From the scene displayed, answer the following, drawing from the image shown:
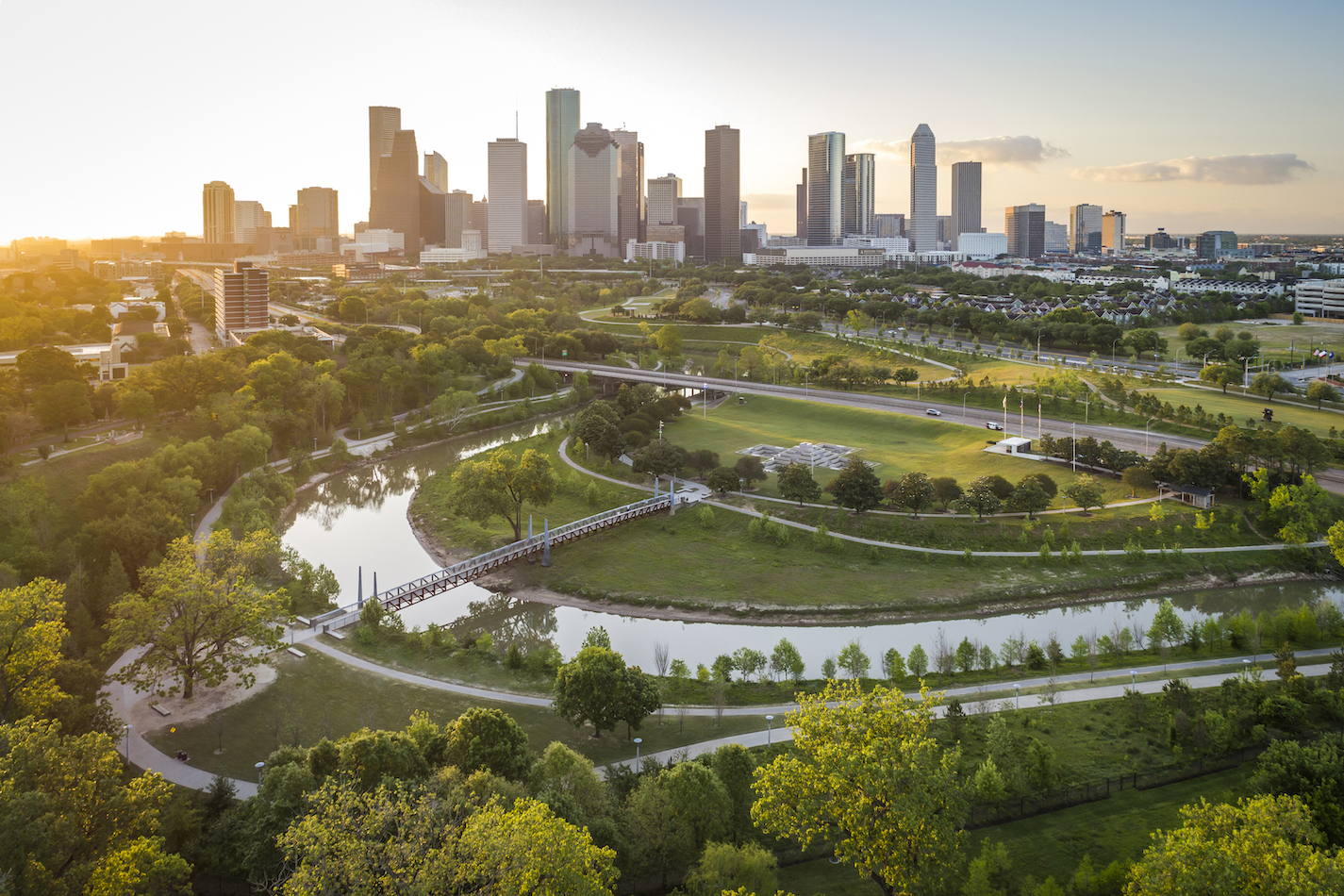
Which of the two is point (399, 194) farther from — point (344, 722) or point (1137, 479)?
point (344, 722)

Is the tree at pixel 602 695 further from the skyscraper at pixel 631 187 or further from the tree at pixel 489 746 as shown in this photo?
the skyscraper at pixel 631 187

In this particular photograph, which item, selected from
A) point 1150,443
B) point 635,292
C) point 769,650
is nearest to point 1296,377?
point 1150,443

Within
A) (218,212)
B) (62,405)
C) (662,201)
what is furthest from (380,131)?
(62,405)

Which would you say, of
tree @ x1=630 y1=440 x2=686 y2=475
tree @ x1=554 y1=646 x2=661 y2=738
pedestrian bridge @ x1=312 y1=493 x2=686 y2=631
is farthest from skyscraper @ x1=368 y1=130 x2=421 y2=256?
tree @ x1=554 y1=646 x2=661 y2=738

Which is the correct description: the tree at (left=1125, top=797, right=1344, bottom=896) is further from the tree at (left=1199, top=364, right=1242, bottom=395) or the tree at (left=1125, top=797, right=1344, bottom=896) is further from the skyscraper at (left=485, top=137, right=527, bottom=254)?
the skyscraper at (left=485, top=137, right=527, bottom=254)

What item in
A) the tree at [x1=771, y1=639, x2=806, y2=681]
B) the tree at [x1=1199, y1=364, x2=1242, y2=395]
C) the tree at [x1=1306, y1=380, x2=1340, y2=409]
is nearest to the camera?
the tree at [x1=771, y1=639, x2=806, y2=681]

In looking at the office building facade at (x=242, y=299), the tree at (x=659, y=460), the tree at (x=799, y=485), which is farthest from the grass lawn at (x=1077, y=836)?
the office building facade at (x=242, y=299)
